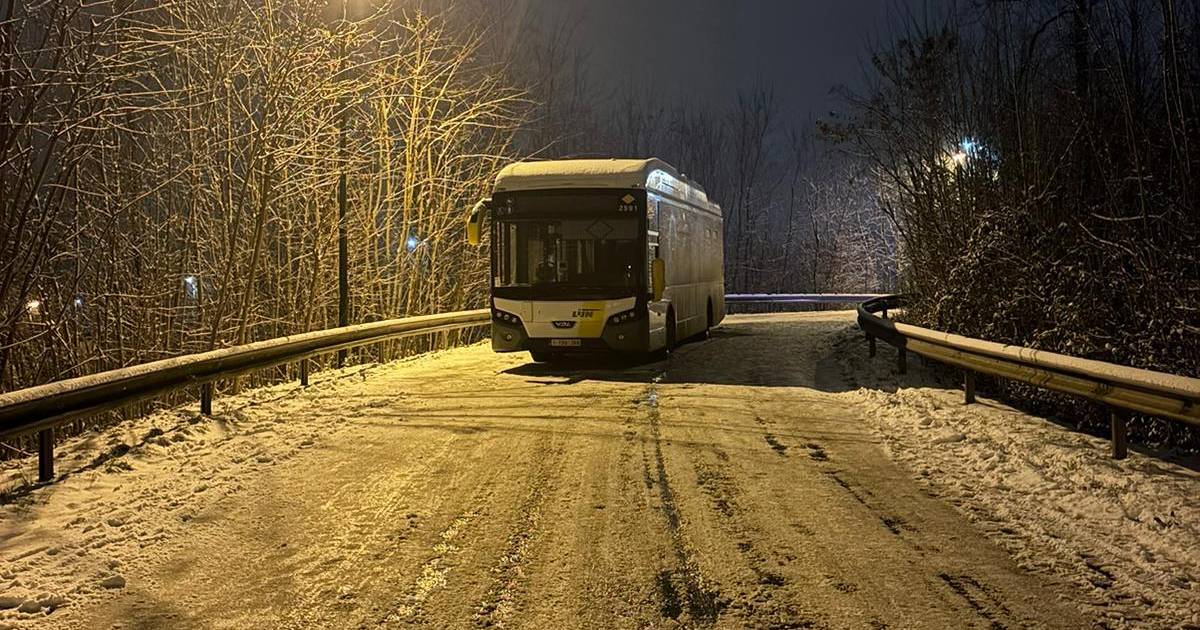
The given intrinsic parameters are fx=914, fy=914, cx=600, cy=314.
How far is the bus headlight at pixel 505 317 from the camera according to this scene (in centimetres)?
1517

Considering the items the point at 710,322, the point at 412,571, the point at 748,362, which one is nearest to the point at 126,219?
the point at 412,571

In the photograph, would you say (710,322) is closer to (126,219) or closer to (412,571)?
(126,219)

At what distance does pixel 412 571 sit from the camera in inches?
204

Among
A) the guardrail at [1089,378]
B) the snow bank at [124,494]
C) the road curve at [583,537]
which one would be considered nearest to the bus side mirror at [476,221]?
the snow bank at [124,494]

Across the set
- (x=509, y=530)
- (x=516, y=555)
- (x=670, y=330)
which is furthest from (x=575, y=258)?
(x=516, y=555)

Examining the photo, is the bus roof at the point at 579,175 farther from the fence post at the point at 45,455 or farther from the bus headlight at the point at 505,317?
the fence post at the point at 45,455

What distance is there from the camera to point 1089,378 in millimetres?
8047

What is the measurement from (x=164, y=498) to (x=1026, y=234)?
1073 cm

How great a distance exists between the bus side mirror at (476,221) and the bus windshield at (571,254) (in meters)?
0.45

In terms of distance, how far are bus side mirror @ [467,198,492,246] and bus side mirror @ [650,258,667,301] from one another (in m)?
2.95

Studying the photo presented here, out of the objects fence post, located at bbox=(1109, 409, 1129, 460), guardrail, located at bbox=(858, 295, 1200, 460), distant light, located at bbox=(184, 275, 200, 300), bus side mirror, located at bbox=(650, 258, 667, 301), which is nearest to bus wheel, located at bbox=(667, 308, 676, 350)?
bus side mirror, located at bbox=(650, 258, 667, 301)

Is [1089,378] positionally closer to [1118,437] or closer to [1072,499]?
[1118,437]

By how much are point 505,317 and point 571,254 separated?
153 cm

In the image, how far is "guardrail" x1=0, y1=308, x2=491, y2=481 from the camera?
22.4 ft
